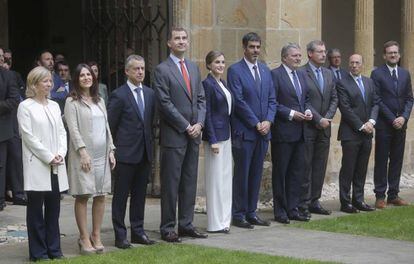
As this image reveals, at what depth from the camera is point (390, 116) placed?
1310cm

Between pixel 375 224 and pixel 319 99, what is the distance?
165 cm

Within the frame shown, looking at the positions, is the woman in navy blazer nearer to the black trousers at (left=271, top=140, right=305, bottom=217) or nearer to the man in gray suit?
the man in gray suit

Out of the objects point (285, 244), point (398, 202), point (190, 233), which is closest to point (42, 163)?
point (190, 233)

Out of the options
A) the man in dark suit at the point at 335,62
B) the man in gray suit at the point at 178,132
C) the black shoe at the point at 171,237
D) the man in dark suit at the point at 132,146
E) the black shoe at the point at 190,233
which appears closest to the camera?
the man in dark suit at the point at 132,146

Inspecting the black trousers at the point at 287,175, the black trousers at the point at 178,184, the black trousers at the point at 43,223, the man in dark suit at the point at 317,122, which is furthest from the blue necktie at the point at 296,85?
the black trousers at the point at 43,223

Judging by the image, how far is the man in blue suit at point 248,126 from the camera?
11367 millimetres

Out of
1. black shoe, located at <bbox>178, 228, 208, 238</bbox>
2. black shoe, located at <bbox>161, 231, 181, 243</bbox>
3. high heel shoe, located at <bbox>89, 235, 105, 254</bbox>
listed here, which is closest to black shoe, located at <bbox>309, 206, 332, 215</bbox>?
black shoe, located at <bbox>178, 228, 208, 238</bbox>

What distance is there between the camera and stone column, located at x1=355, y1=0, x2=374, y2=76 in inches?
615

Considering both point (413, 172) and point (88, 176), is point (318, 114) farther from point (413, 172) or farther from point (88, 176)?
point (413, 172)

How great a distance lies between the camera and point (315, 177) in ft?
40.9

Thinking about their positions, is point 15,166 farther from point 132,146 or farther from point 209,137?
point 132,146

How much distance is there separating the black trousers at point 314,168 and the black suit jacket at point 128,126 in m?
2.64

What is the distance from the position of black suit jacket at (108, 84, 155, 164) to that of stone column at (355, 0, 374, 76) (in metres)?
6.30

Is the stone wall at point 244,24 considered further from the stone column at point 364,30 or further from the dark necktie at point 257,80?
the dark necktie at point 257,80
